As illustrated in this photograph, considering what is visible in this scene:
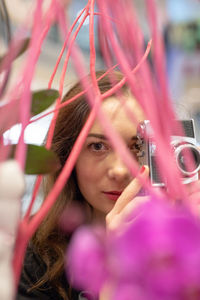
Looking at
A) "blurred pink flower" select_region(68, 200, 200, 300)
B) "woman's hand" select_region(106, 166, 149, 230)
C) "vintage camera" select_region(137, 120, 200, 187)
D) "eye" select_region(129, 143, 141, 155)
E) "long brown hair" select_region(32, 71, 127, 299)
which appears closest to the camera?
"blurred pink flower" select_region(68, 200, 200, 300)

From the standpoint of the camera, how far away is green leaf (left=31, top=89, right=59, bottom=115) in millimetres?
221

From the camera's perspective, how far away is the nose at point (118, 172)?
610mm

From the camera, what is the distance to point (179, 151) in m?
0.27

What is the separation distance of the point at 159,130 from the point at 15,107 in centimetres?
7

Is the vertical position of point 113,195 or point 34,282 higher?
point 113,195

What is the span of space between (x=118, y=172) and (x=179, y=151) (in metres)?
0.34

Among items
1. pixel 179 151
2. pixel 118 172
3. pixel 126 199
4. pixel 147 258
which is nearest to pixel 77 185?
pixel 118 172

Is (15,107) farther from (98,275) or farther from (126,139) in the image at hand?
(126,139)

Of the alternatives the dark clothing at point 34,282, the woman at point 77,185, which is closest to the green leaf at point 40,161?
the woman at point 77,185

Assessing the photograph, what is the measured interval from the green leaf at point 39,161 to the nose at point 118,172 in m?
0.40

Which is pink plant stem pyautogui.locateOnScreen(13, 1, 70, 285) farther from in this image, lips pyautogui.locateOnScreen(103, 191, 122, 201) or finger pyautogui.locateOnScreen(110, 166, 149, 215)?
lips pyautogui.locateOnScreen(103, 191, 122, 201)

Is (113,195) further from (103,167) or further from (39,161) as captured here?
(39,161)

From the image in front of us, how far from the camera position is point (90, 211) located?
2.55 ft

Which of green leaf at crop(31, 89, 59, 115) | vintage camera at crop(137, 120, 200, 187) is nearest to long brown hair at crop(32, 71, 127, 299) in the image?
vintage camera at crop(137, 120, 200, 187)
